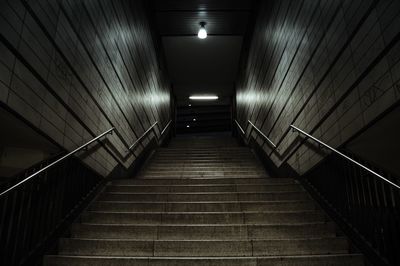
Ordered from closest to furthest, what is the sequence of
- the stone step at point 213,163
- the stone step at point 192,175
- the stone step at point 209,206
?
the stone step at point 209,206, the stone step at point 192,175, the stone step at point 213,163

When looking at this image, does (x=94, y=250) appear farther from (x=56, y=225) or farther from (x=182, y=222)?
(x=182, y=222)

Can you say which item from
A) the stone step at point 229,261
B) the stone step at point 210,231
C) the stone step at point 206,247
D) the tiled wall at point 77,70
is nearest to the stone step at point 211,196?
the tiled wall at point 77,70

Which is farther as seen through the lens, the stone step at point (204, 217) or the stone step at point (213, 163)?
the stone step at point (213, 163)

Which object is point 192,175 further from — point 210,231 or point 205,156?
point 210,231

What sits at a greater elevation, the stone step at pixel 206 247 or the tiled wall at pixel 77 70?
the tiled wall at pixel 77 70

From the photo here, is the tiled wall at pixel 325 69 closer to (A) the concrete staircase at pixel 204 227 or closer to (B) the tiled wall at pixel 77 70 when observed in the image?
(A) the concrete staircase at pixel 204 227

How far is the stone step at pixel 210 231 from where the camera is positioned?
10.8 feet

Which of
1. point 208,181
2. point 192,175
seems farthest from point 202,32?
point 208,181

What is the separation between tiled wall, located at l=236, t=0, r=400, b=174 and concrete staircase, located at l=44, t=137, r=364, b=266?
98 centimetres

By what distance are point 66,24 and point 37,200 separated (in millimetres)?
2019

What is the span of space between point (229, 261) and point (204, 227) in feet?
2.20

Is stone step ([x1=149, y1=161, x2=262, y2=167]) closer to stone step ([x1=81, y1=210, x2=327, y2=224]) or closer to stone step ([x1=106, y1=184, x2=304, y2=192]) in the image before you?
stone step ([x1=106, y1=184, x2=304, y2=192])

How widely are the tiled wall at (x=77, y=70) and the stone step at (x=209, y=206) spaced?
811 millimetres

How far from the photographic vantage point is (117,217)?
12.2 ft
